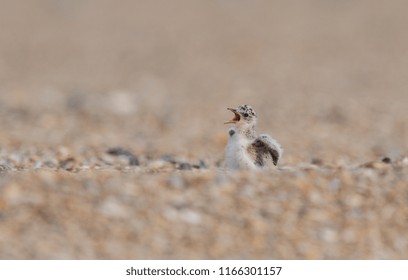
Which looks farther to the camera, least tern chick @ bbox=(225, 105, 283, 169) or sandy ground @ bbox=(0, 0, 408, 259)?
least tern chick @ bbox=(225, 105, 283, 169)

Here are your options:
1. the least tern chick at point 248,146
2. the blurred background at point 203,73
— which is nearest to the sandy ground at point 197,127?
the blurred background at point 203,73

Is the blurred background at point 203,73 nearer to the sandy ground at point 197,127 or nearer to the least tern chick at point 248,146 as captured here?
the sandy ground at point 197,127

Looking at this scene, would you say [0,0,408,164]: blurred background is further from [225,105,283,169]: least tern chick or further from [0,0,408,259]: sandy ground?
[225,105,283,169]: least tern chick

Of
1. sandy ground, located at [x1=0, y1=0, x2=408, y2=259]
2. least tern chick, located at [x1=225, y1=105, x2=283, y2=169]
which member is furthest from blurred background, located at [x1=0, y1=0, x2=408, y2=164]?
least tern chick, located at [x1=225, y1=105, x2=283, y2=169]

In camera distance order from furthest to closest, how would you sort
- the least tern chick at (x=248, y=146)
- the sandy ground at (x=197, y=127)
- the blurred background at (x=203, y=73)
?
1. the blurred background at (x=203, y=73)
2. the least tern chick at (x=248, y=146)
3. the sandy ground at (x=197, y=127)

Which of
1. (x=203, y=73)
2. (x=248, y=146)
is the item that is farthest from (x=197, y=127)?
(x=203, y=73)

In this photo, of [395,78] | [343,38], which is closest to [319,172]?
[395,78]
